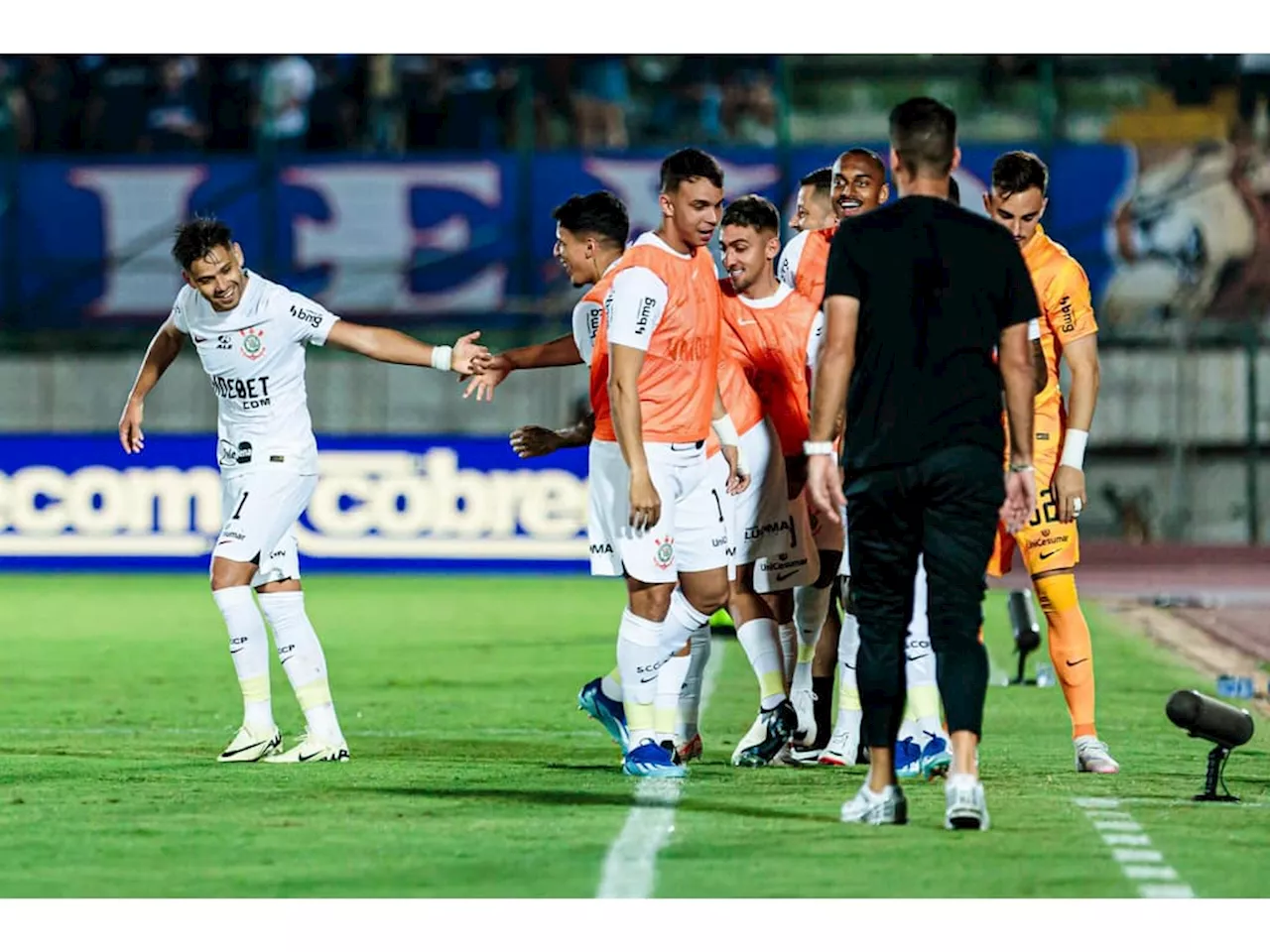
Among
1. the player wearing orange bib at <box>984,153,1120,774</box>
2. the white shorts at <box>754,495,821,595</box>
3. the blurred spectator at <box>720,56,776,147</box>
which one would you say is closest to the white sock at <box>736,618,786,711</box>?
the white shorts at <box>754,495,821,595</box>

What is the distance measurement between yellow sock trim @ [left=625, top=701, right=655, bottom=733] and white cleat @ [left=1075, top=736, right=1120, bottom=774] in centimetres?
162

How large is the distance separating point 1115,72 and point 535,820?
789 inches

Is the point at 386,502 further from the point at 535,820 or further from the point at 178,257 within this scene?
the point at 535,820

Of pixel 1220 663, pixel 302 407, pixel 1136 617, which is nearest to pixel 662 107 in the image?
pixel 1136 617

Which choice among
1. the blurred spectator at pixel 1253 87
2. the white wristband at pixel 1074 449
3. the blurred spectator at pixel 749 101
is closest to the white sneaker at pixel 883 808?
the white wristband at pixel 1074 449

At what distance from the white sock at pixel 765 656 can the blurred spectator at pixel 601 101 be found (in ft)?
55.0

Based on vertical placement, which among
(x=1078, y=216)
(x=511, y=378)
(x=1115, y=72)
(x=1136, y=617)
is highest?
(x=1115, y=72)

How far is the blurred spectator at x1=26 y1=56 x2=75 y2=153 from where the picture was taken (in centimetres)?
2558

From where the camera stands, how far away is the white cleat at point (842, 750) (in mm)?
8859

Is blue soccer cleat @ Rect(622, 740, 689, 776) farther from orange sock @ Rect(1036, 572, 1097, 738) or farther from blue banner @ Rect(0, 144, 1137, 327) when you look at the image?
blue banner @ Rect(0, 144, 1137, 327)

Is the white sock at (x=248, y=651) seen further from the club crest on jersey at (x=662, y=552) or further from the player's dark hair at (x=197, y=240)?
the club crest on jersey at (x=662, y=552)

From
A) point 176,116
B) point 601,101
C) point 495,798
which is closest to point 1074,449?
point 495,798

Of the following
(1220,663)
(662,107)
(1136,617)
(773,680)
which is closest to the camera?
(773,680)

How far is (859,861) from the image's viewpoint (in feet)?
21.2
